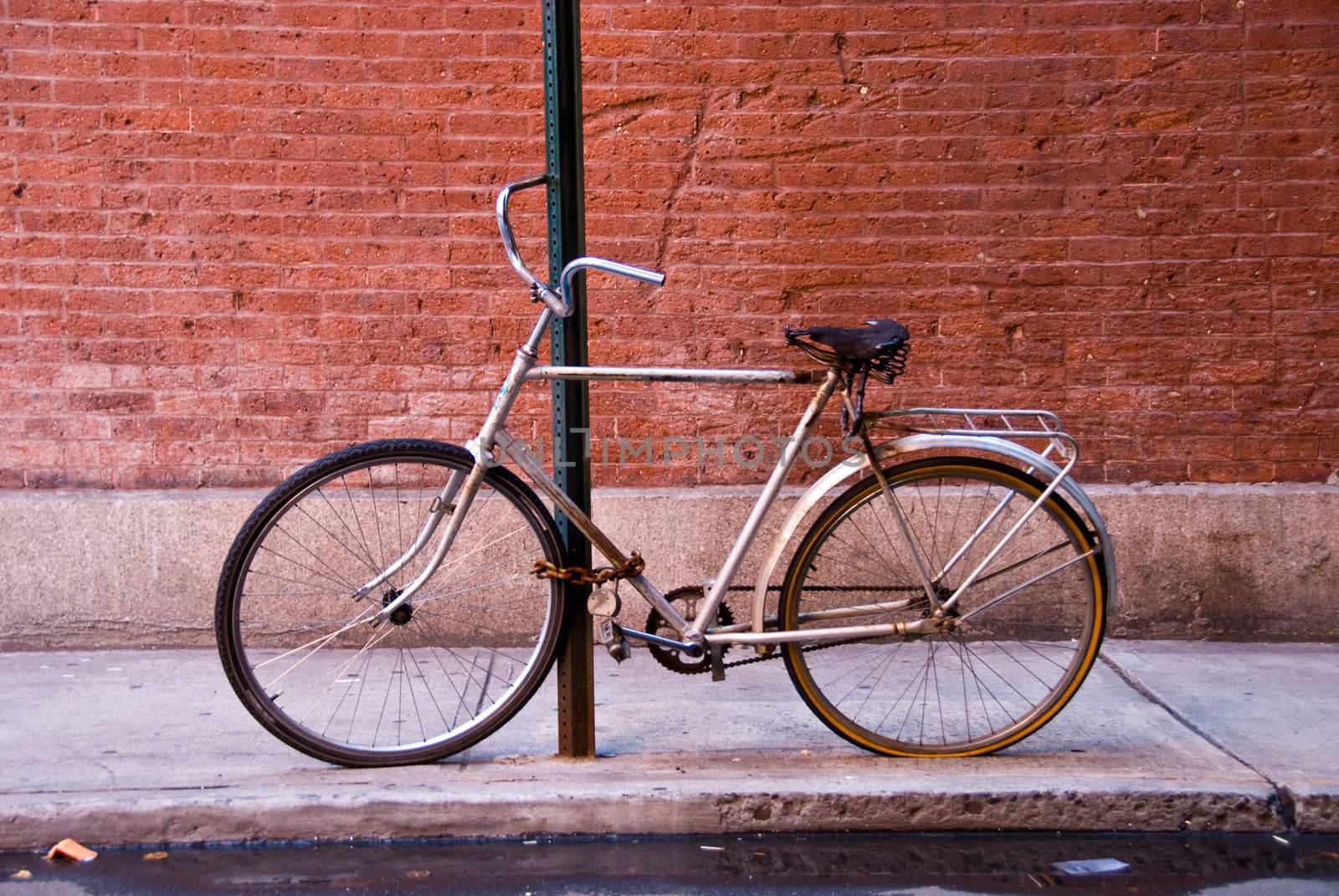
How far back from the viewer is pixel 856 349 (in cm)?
348

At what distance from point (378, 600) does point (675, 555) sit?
1289mm

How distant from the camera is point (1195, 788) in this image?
11.3 feet

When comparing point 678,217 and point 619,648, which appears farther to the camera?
point 678,217

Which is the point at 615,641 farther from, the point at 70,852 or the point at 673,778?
the point at 70,852

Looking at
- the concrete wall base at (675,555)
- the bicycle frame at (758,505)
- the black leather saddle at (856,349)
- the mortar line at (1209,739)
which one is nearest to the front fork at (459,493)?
the bicycle frame at (758,505)

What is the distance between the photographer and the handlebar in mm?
3271

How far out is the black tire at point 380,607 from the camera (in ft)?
11.5

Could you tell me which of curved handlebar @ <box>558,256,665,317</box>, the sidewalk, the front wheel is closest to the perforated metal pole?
curved handlebar @ <box>558,256,665,317</box>

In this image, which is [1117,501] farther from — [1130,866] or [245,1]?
[245,1]

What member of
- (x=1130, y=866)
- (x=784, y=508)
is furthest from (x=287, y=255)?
Answer: (x=1130, y=866)

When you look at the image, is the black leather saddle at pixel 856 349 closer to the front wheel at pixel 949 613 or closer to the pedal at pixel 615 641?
the front wheel at pixel 949 613

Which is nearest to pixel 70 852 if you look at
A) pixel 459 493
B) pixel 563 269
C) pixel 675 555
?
pixel 459 493

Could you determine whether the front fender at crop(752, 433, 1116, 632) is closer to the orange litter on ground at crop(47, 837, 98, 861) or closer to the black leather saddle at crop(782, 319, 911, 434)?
the black leather saddle at crop(782, 319, 911, 434)

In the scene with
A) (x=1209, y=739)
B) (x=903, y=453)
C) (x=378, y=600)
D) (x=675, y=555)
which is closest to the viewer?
(x=903, y=453)
